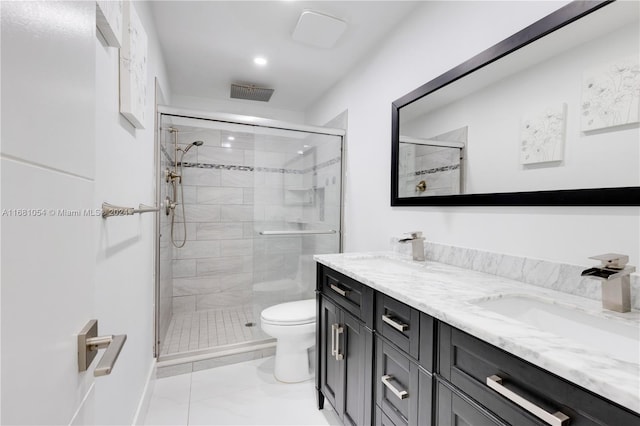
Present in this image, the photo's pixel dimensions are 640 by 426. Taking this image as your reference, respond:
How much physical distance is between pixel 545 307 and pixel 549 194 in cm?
42

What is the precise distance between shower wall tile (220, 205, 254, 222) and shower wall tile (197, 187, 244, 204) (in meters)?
0.07

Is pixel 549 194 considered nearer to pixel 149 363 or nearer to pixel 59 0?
pixel 59 0

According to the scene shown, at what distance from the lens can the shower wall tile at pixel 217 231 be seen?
317 cm

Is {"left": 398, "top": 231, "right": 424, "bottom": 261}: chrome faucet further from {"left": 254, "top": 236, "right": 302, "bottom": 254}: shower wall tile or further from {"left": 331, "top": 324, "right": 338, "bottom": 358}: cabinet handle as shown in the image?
{"left": 254, "top": 236, "right": 302, "bottom": 254}: shower wall tile

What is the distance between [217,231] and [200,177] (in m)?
0.62

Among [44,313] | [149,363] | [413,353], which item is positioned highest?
[44,313]

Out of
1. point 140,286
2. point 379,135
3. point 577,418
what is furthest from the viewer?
point 379,135

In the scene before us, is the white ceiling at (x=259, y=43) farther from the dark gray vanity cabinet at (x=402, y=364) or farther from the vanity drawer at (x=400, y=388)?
the vanity drawer at (x=400, y=388)

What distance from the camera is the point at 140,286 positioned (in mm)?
1613

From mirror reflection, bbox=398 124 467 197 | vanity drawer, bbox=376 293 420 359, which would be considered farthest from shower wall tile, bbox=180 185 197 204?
vanity drawer, bbox=376 293 420 359

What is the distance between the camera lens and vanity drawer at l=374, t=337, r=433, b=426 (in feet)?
3.06

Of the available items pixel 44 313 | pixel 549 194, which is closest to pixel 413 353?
pixel 549 194

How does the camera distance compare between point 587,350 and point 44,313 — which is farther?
point 587,350

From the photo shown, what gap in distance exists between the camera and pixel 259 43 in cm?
220
